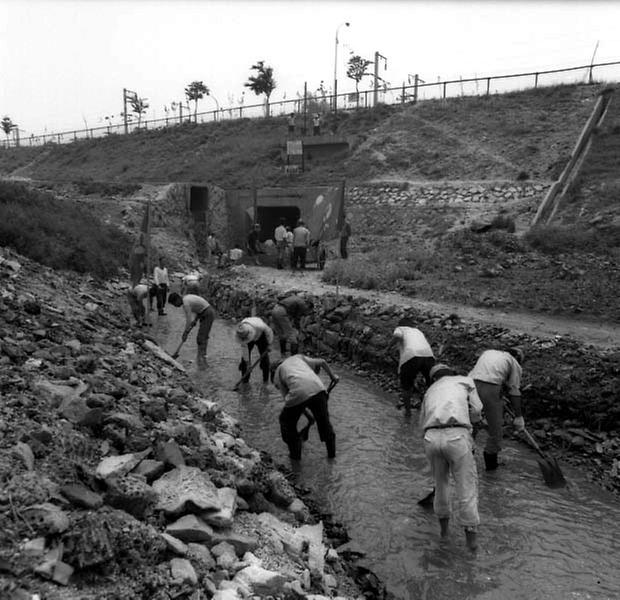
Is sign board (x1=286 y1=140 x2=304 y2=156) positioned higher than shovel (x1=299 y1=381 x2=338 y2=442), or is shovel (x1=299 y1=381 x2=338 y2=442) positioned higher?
sign board (x1=286 y1=140 x2=304 y2=156)

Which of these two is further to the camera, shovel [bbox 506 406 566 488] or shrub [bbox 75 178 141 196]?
shrub [bbox 75 178 141 196]

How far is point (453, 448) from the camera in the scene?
183 inches

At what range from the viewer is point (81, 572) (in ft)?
9.91

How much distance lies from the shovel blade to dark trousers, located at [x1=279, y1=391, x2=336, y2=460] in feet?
8.03

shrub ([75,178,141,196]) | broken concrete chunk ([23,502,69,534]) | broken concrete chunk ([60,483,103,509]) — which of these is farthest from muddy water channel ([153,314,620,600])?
shrub ([75,178,141,196])

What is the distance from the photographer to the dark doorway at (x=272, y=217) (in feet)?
78.1

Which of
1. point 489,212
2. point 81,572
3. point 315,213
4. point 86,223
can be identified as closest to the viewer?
point 81,572

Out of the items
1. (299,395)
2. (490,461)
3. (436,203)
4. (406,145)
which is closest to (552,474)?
(490,461)

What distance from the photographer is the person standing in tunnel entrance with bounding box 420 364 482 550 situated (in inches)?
184

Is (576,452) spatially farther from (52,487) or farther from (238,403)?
(52,487)

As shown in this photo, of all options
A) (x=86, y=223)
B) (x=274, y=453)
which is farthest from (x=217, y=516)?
(x=86, y=223)

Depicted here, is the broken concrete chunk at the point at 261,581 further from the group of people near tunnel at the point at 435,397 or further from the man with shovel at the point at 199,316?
the man with shovel at the point at 199,316

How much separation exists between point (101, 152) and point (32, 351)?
4120 cm

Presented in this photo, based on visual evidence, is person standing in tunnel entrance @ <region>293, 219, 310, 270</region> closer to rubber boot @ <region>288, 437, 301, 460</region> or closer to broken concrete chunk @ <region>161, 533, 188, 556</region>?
rubber boot @ <region>288, 437, 301, 460</region>
